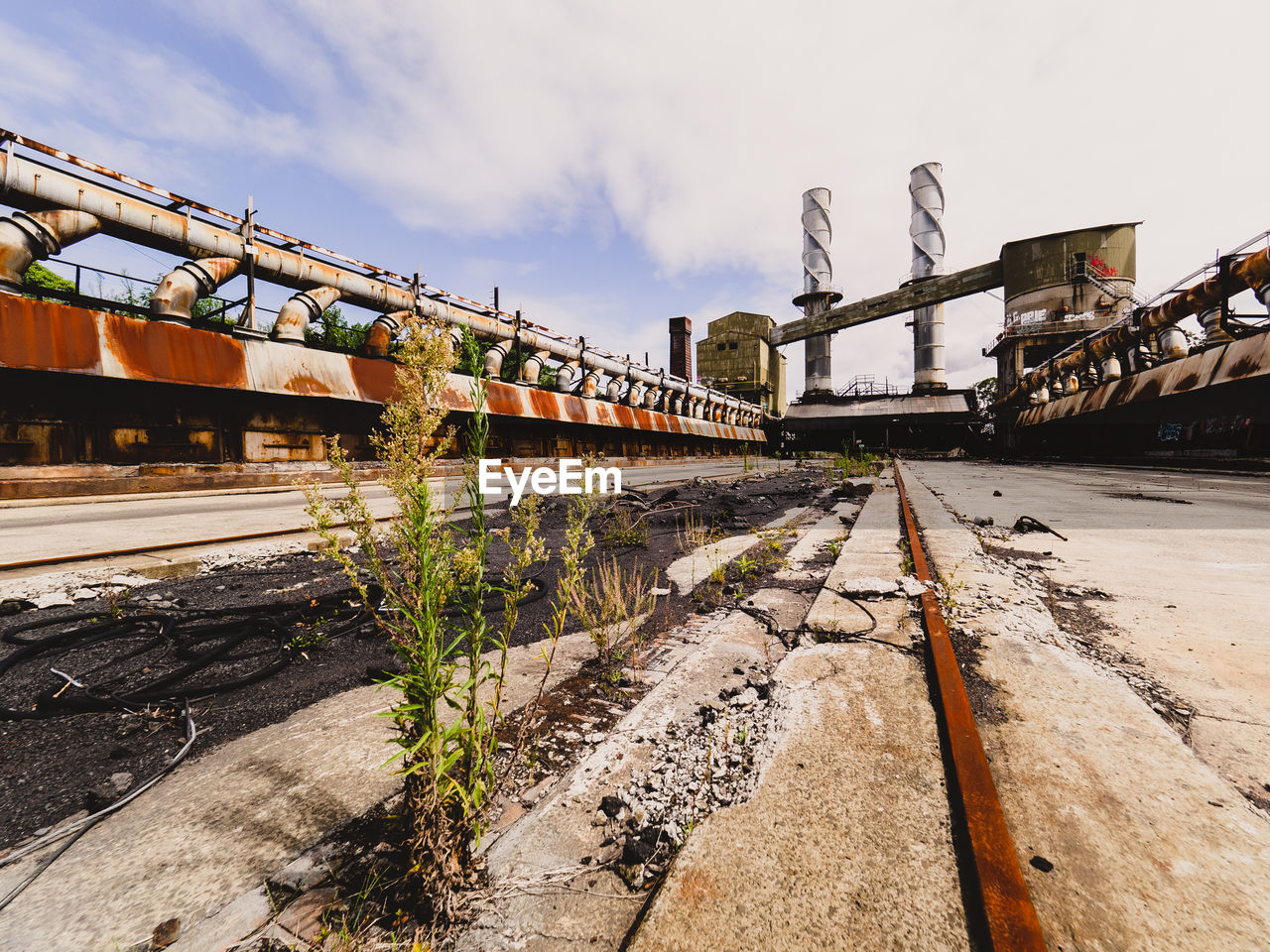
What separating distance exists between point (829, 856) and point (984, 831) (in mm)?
282

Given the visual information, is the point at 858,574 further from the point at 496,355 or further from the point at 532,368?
the point at 532,368

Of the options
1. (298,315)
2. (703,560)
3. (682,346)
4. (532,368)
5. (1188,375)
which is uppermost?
(682,346)

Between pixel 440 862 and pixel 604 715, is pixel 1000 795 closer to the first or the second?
pixel 604 715

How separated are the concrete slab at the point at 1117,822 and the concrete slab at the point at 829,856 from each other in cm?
16

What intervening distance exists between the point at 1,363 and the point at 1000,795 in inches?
322

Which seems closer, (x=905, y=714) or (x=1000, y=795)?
(x=1000, y=795)

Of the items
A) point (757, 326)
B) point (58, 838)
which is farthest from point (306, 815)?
point (757, 326)


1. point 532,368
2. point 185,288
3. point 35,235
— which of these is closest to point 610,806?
point 185,288

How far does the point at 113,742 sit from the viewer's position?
4.97 feet

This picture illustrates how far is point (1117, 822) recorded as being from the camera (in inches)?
38.7

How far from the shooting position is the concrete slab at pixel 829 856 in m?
0.79

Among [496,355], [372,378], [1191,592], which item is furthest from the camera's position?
[496,355]

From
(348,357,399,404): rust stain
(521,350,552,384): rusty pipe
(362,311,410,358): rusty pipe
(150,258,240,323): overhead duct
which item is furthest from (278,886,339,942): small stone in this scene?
(521,350,552,384): rusty pipe

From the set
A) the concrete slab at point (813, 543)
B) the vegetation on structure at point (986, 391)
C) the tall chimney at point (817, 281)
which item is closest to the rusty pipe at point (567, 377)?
the concrete slab at point (813, 543)
